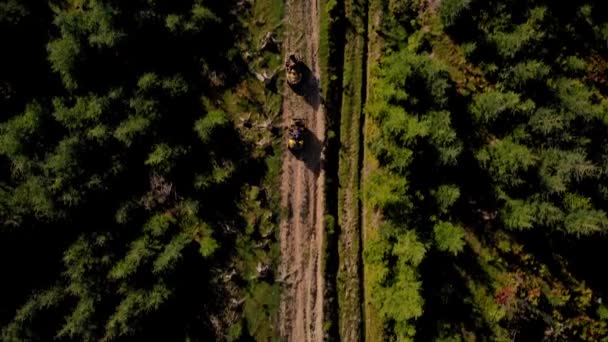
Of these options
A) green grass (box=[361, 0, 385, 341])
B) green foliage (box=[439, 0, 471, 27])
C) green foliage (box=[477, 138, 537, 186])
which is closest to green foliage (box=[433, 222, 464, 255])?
green grass (box=[361, 0, 385, 341])

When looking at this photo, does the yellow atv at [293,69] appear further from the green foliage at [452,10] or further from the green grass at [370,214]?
the green foliage at [452,10]

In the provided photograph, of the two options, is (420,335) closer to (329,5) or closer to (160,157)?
(160,157)

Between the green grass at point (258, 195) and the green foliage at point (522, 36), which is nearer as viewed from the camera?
the green foliage at point (522, 36)

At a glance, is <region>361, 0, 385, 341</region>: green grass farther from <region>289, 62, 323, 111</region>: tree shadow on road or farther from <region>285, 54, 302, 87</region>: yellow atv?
<region>285, 54, 302, 87</region>: yellow atv

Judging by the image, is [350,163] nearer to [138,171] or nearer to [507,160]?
[507,160]

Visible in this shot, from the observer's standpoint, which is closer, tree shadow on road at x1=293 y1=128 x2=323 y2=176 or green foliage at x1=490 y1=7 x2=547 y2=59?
green foliage at x1=490 y1=7 x2=547 y2=59

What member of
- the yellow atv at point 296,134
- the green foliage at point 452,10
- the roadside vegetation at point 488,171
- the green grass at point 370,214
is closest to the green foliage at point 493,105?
the roadside vegetation at point 488,171

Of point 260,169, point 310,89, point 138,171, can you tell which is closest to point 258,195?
point 260,169
